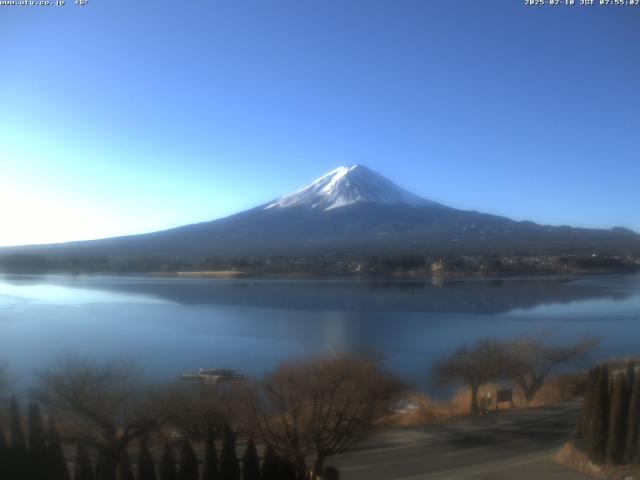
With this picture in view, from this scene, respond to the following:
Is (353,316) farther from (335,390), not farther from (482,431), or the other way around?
(335,390)

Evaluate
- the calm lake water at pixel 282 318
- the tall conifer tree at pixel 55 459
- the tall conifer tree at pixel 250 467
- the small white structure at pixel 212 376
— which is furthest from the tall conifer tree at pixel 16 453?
the calm lake water at pixel 282 318

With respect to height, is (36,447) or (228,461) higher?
(36,447)

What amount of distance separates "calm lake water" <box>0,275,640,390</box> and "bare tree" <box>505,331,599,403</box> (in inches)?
40.4

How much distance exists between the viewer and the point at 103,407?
5.85m

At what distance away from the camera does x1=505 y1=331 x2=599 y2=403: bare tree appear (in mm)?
10250

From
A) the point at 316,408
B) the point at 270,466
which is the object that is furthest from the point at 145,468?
the point at 316,408

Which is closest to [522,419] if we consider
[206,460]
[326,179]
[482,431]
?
[482,431]

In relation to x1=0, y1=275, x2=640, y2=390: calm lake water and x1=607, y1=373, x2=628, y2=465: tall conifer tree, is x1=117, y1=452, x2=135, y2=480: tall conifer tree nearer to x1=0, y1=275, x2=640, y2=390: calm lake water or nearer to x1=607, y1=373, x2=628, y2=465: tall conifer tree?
x1=0, y1=275, x2=640, y2=390: calm lake water

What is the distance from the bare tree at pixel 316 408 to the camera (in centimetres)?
575

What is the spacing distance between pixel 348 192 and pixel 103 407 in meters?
58.6

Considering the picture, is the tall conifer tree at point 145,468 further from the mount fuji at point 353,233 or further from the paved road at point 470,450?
the mount fuji at point 353,233

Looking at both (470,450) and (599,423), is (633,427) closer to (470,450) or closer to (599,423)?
(599,423)

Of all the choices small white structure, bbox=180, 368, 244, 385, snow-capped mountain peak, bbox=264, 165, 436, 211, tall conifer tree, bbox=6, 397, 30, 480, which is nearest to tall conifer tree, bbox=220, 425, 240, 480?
tall conifer tree, bbox=6, 397, 30, 480

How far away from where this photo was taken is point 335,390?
6301 mm
